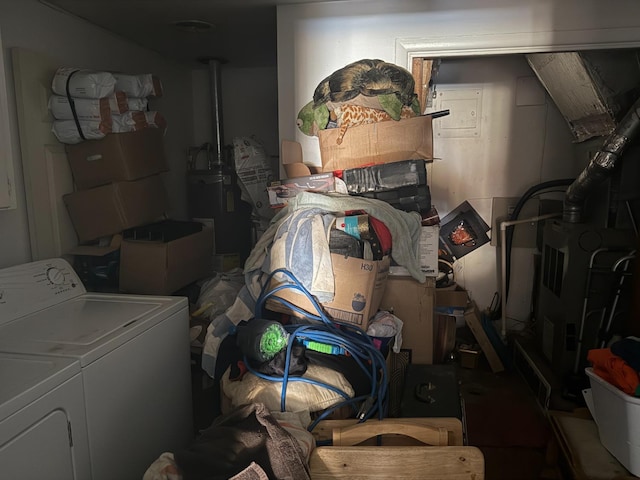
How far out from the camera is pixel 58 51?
2.29 m

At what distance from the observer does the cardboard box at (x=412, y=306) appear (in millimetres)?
2076

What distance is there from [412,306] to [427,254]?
0.89 feet

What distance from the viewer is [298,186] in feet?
7.06

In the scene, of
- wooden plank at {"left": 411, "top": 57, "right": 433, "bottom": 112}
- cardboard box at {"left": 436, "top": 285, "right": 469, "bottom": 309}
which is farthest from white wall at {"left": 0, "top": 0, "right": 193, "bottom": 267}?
cardboard box at {"left": 436, "top": 285, "right": 469, "bottom": 309}

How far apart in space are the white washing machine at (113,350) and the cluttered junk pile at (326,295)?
0.76 feet

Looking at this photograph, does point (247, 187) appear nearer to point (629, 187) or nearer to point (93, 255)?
point (93, 255)

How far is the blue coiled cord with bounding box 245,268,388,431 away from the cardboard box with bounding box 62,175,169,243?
1022 mm

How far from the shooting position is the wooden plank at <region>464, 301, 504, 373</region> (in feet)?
9.69

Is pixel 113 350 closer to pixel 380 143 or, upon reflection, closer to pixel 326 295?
pixel 326 295

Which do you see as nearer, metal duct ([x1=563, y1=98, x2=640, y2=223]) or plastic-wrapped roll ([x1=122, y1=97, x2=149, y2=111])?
metal duct ([x1=563, y1=98, x2=640, y2=223])

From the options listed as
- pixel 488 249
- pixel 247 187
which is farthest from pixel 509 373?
pixel 247 187

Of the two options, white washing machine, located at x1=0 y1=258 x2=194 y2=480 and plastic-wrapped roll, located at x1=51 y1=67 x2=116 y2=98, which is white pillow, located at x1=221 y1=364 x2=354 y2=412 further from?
plastic-wrapped roll, located at x1=51 y1=67 x2=116 y2=98

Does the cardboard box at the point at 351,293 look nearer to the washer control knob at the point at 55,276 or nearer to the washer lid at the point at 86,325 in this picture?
the washer lid at the point at 86,325

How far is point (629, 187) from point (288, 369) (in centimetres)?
206
